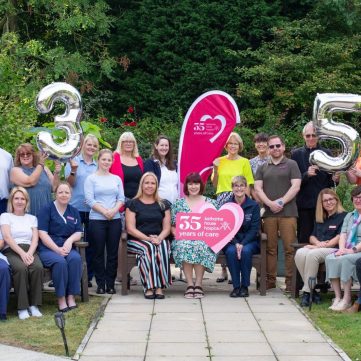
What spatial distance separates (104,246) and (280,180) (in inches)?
84.1

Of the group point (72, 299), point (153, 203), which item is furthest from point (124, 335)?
point (153, 203)

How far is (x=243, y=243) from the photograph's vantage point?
9453mm

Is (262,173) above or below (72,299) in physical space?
above

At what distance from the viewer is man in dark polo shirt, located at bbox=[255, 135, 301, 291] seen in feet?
31.6

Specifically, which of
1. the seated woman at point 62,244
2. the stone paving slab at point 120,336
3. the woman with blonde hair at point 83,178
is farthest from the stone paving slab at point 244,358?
the woman with blonde hair at point 83,178

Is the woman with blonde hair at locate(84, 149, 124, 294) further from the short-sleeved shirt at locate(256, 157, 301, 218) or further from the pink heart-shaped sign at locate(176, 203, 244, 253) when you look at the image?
the short-sleeved shirt at locate(256, 157, 301, 218)

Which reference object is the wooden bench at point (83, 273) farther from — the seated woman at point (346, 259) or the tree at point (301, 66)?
the tree at point (301, 66)

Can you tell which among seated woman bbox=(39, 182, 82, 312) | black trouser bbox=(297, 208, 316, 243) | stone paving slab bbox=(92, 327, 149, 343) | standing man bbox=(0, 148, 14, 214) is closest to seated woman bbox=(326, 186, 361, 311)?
black trouser bbox=(297, 208, 316, 243)

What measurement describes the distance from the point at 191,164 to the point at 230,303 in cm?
220

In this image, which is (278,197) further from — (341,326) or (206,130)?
(341,326)

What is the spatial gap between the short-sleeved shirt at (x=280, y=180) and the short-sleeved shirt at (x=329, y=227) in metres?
0.47

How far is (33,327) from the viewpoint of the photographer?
775 cm

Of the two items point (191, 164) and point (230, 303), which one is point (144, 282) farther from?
point (191, 164)

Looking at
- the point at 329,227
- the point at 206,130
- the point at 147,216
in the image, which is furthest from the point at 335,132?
the point at 147,216
